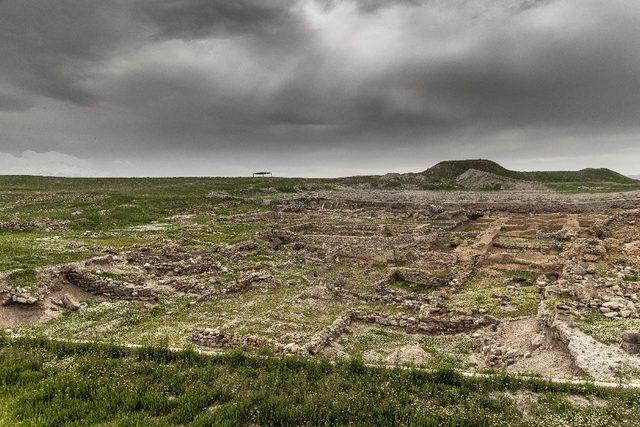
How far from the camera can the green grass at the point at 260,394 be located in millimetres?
8305

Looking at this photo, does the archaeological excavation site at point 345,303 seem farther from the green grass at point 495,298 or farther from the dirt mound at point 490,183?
the dirt mound at point 490,183

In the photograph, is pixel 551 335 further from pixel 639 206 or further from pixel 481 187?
pixel 481 187

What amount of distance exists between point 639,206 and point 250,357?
7459cm

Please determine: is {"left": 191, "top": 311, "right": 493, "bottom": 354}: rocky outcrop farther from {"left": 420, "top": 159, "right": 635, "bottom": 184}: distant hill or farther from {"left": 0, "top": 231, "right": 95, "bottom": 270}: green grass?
{"left": 420, "top": 159, "right": 635, "bottom": 184}: distant hill

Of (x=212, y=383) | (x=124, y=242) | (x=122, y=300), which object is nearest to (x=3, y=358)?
(x=212, y=383)

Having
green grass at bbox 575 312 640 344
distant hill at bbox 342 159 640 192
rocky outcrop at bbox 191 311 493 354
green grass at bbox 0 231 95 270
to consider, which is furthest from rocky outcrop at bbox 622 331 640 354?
distant hill at bbox 342 159 640 192

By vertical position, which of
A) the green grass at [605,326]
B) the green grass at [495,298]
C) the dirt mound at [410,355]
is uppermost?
the green grass at [605,326]

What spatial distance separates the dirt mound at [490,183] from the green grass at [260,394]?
383 feet

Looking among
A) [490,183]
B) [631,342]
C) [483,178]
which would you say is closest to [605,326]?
[631,342]

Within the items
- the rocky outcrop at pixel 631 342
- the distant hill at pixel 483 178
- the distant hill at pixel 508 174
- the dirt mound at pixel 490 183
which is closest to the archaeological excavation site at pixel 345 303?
the rocky outcrop at pixel 631 342

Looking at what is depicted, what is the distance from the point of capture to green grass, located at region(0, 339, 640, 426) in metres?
8.30

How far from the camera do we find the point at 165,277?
25.7 meters

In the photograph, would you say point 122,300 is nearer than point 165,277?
Yes

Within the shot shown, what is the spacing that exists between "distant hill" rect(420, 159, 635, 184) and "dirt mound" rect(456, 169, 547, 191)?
6299 millimetres
